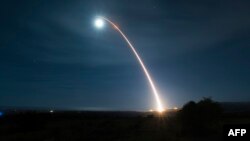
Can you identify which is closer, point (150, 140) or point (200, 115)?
point (150, 140)

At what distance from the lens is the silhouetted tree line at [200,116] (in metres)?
58.4

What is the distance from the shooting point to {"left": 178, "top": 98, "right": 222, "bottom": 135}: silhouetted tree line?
58375 mm

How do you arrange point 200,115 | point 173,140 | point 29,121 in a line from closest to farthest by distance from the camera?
point 173,140, point 200,115, point 29,121

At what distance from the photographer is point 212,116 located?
58844mm

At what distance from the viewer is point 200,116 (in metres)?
58.5

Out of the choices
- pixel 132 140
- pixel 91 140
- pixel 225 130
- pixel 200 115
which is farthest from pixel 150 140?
pixel 225 130

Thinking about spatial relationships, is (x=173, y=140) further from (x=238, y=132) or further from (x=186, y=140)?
(x=238, y=132)

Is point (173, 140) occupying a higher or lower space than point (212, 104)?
lower

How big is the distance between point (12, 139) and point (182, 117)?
93.3 feet

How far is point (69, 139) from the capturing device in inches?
1852

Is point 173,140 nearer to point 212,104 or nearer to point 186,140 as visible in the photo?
point 186,140

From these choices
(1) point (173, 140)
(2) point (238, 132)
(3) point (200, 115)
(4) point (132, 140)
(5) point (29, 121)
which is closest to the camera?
(2) point (238, 132)

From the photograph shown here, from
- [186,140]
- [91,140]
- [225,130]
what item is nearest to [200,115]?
[186,140]

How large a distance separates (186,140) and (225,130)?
109 ft
